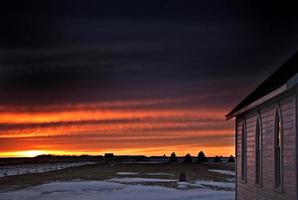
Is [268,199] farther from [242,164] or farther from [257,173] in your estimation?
[242,164]

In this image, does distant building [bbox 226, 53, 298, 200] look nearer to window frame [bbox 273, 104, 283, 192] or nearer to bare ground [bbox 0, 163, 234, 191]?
window frame [bbox 273, 104, 283, 192]

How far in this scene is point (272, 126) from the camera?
1562 cm

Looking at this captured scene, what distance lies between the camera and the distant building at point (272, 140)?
43.0 feet

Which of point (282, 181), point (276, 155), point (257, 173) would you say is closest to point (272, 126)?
point (276, 155)

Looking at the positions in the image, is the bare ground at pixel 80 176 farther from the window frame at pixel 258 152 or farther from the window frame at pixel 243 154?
the window frame at pixel 258 152

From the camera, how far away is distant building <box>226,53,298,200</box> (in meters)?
13.1

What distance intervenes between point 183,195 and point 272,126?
19.9m

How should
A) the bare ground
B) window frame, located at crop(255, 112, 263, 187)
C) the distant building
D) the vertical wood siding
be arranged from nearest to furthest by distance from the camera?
the distant building → the vertical wood siding → window frame, located at crop(255, 112, 263, 187) → the bare ground

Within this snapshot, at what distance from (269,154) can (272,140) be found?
0.69m

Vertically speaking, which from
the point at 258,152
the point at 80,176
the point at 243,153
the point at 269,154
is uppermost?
the point at 243,153

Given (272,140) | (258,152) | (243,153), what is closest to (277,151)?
(272,140)

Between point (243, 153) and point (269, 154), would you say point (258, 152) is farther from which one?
point (243, 153)

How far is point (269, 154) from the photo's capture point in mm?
16125

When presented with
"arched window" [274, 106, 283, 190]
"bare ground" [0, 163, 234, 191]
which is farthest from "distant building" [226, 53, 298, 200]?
"bare ground" [0, 163, 234, 191]
